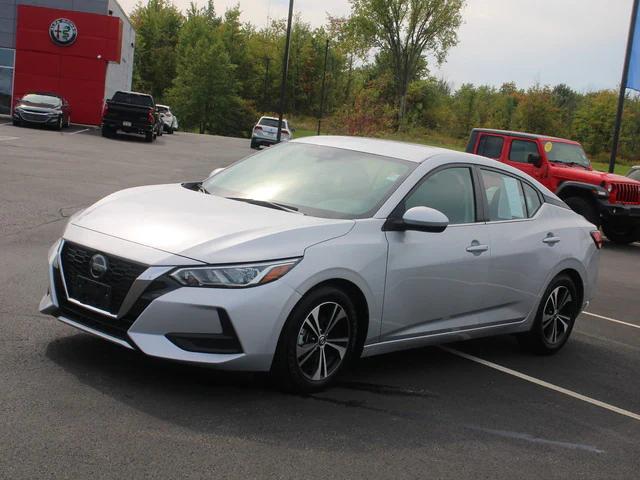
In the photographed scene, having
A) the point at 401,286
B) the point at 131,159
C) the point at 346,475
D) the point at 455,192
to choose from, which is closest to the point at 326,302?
the point at 401,286

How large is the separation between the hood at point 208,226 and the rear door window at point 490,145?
507 inches

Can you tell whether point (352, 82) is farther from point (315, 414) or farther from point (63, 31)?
point (315, 414)

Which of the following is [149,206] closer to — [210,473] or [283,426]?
[283,426]

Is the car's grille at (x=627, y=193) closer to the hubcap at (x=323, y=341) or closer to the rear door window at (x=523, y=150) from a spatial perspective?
the rear door window at (x=523, y=150)

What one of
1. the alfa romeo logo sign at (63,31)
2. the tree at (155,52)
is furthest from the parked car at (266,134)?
the tree at (155,52)

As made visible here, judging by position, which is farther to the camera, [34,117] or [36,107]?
[36,107]

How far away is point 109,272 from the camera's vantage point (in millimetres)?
4887

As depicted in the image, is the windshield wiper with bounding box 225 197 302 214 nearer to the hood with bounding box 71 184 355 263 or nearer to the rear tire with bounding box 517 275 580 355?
the hood with bounding box 71 184 355 263

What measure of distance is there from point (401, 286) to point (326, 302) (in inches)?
27.4

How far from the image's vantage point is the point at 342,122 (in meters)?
62.9

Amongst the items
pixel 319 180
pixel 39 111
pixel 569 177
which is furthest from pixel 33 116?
pixel 319 180

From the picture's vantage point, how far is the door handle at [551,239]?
7.04 meters

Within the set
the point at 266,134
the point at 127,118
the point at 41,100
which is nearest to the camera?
the point at 41,100

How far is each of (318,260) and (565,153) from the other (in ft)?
46.3
